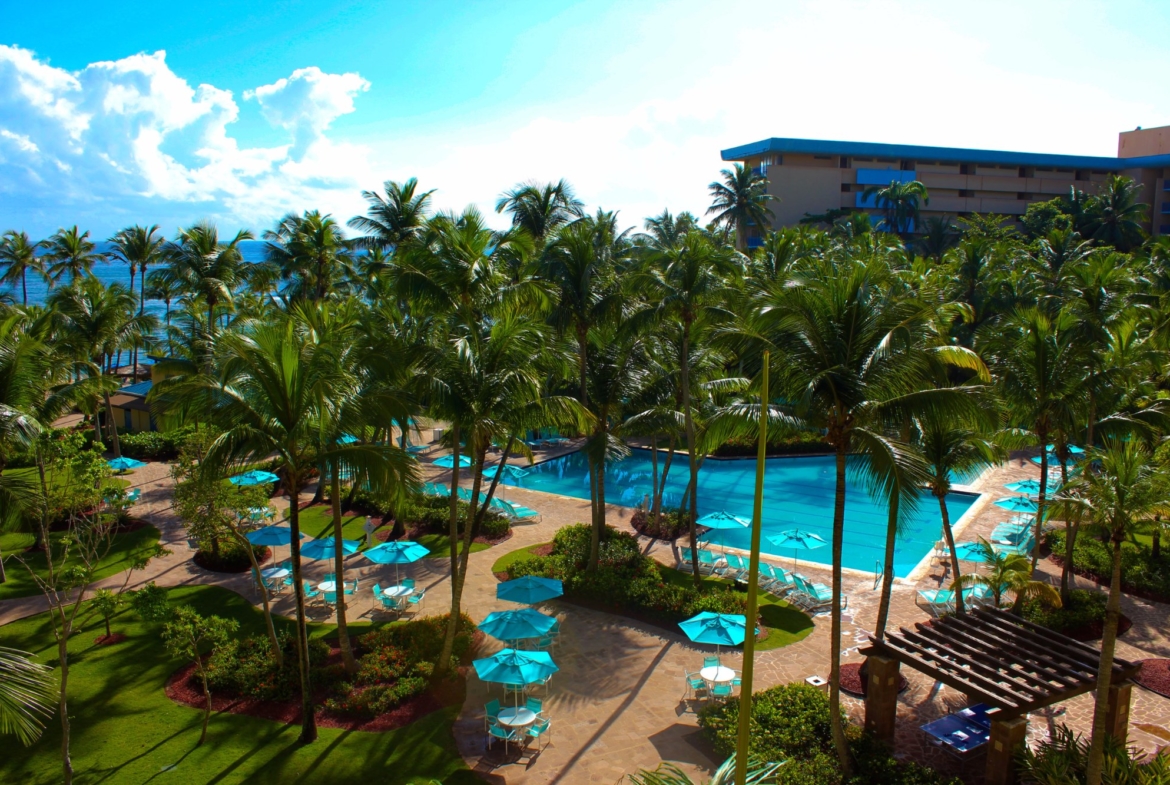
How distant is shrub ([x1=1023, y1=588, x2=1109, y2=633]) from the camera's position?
16.7 m

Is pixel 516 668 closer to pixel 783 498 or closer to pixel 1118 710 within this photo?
pixel 1118 710

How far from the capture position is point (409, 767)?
12086mm

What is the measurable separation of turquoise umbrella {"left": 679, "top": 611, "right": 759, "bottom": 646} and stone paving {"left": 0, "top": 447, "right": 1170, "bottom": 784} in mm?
1140

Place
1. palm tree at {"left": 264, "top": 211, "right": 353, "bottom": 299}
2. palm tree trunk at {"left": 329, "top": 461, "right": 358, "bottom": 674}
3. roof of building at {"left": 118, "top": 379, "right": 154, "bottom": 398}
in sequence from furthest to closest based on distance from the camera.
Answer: roof of building at {"left": 118, "top": 379, "right": 154, "bottom": 398} → palm tree at {"left": 264, "top": 211, "right": 353, "bottom": 299} → palm tree trunk at {"left": 329, "top": 461, "right": 358, "bottom": 674}

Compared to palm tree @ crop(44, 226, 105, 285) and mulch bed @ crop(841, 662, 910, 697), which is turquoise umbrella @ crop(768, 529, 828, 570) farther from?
palm tree @ crop(44, 226, 105, 285)

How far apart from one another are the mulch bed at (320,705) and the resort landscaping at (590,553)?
85 mm

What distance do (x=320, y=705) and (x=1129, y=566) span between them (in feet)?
66.7

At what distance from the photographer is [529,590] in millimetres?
16594

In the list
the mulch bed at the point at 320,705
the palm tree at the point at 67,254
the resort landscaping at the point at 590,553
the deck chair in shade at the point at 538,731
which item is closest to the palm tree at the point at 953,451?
the resort landscaping at the point at 590,553

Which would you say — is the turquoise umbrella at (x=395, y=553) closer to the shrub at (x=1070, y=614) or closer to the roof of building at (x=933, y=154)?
the shrub at (x=1070, y=614)

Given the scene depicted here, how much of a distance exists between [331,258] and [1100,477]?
32.3m

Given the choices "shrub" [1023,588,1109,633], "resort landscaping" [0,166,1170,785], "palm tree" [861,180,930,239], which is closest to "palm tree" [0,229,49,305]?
"resort landscaping" [0,166,1170,785]

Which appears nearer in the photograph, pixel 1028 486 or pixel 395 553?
pixel 395 553

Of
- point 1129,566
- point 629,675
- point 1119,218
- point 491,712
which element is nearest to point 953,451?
point 629,675
